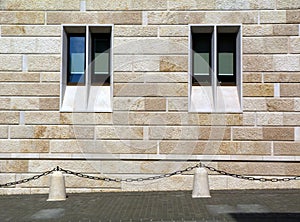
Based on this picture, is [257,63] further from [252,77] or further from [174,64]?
[174,64]

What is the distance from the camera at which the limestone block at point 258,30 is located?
37.4ft

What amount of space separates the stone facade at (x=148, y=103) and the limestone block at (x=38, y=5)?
0.03 m

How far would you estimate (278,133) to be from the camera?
1123 centimetres

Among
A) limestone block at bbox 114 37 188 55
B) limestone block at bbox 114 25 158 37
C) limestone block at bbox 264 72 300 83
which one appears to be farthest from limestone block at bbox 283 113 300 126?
limestone block at bbox 114 25 158 37

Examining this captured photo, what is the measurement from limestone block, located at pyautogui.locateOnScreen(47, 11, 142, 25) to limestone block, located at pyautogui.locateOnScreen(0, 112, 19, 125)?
3.01m

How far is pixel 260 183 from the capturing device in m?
11.2

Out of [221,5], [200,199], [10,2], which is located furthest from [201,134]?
[10,2]

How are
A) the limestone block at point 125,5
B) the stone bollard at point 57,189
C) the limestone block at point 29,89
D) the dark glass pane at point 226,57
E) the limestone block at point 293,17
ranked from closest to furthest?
the stone bollard at point 57,189, the limestone block at point 293,17, the limestone block at point 29,89, the limestone block at point 125,5, the dark glass pane at point 226,57

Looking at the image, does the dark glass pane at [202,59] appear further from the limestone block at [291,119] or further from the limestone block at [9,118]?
the limestone block at [9,118]

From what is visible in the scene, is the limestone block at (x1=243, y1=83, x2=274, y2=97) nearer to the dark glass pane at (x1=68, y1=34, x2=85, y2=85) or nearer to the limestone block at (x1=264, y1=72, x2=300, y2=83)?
the limestone block at (x1=264, y1=72, x2=300, y2=83)

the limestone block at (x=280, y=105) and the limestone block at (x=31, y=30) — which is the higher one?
the limestone block at (x=31, y=30)

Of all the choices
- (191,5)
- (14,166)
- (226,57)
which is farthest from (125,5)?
(14,166)

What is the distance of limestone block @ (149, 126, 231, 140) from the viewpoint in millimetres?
11344

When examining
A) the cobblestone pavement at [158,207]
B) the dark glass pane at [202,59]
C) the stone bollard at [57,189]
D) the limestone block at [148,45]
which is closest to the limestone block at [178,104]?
the dark glass pane at [202,59]
